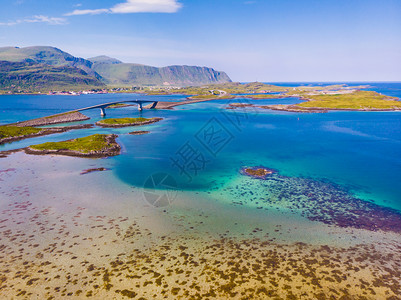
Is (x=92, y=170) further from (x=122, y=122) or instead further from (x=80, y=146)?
(x=122, y=122)

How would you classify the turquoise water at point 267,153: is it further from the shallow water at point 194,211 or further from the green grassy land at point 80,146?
the green grassy land at point 80,146

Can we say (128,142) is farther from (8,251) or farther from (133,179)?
(8,251)

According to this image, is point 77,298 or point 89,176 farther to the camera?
point 89,176

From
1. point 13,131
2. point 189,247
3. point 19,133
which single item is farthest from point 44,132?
point 189,247

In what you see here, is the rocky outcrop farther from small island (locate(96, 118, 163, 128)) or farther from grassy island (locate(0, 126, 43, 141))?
small island (locate(96, 118, 163, 128))

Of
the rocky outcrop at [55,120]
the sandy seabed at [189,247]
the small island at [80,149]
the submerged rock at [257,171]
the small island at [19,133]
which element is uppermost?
the rocky outcrop at [55,120]

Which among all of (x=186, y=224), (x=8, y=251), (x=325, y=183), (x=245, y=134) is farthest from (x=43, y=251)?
(x=245, y=134)

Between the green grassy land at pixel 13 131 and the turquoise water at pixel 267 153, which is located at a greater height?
the green grassy land at pixel 13 131

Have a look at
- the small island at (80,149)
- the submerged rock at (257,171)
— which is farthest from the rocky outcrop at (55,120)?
the submerged rock at (257,171)
